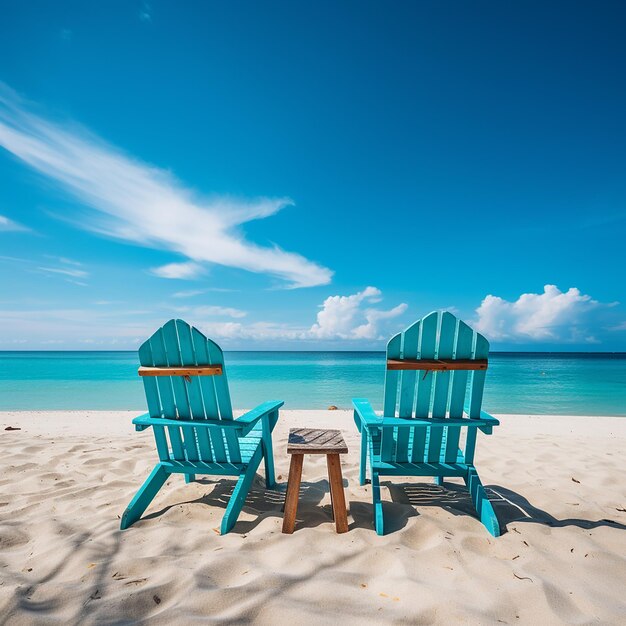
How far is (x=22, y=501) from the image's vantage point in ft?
9.20

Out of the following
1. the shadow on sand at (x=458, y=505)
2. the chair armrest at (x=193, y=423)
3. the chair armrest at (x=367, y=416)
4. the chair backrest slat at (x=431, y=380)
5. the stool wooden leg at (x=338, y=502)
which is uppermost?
the chair backrest slat at (x=431, y=380)

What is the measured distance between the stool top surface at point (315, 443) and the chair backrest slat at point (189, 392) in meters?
0.45

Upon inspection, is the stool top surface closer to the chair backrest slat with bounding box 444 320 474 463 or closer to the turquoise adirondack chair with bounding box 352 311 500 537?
the turquoise adirondack chair with bounding box 352 311 500 537

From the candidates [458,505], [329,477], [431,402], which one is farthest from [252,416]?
[458,505]

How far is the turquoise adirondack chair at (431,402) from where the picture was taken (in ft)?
8.36

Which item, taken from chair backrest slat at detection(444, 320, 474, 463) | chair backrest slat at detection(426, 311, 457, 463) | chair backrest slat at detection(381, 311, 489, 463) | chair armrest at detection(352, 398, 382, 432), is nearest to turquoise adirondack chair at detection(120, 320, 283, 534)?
chair armrest at detection(352, 398, 382, 432)

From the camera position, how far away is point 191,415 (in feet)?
8.80

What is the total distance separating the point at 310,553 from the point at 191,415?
4.16 ft

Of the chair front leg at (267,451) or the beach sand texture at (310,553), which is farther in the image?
the chair front leg at (267,451)

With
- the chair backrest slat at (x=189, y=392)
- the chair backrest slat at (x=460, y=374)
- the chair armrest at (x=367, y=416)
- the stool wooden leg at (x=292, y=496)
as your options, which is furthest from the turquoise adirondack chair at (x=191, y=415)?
the chair backrest slat at (x=460, y=374)

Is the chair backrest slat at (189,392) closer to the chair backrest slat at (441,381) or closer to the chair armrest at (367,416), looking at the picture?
the chair armrest at (367,416)

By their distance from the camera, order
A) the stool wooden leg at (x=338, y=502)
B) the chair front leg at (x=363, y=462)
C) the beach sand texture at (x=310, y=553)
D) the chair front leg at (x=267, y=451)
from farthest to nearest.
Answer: the chair front leg at (x=363, y=462) < the chair front leg at (x=267, y=451) < the stool wooden leg at (x=338, y=502) < the beach sand texture at (x=310, y=553)

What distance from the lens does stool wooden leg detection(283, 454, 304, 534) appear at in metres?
2.36

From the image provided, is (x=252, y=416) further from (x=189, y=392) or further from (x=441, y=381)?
(x=441, y=381)
